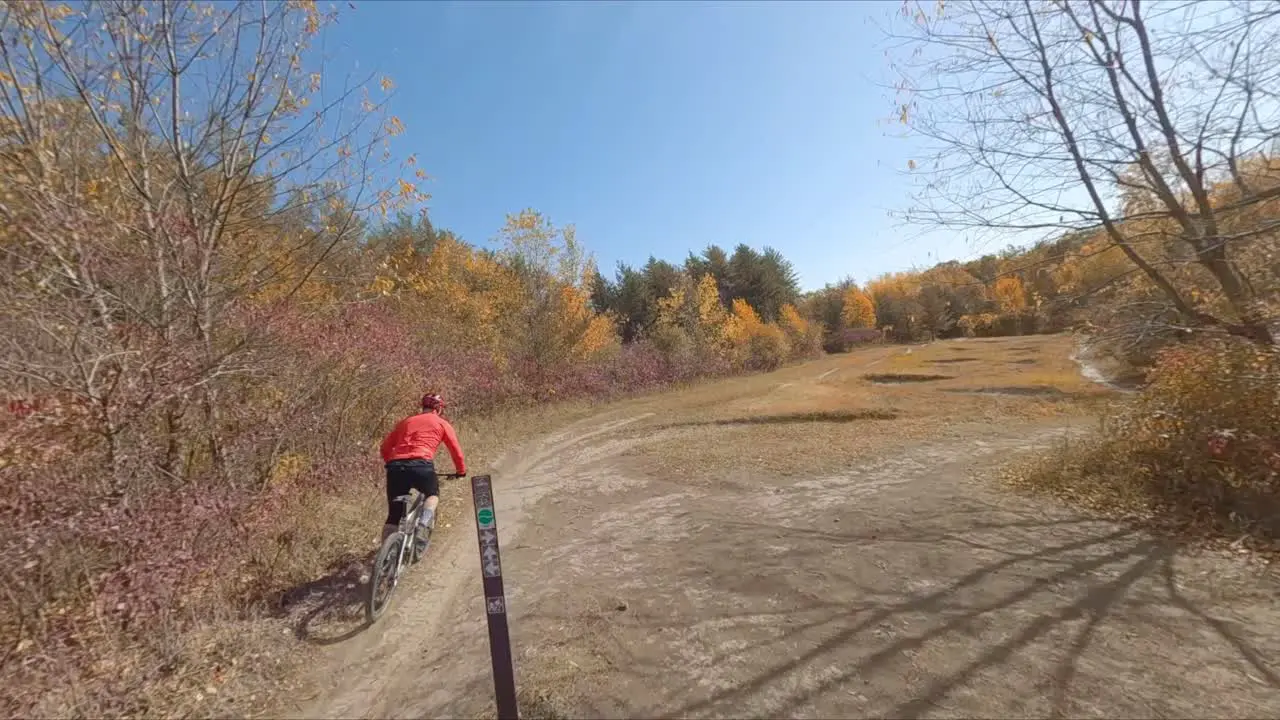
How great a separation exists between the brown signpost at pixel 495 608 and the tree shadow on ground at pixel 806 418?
1216cm

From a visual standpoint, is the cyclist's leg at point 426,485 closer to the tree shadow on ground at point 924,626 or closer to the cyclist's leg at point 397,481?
the cyclist's leg at point 397,481

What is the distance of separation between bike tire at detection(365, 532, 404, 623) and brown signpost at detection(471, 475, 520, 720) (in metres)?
2.29

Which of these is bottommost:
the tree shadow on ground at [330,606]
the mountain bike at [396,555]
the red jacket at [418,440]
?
the tree shadow on ground at [330,606]

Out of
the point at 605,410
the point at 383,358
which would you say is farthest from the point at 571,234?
the point at 383,358

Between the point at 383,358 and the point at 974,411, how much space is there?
1522cm

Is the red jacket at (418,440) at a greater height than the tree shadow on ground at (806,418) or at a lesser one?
greater

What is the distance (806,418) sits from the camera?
1466 centimetres

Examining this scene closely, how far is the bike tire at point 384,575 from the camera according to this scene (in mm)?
4555

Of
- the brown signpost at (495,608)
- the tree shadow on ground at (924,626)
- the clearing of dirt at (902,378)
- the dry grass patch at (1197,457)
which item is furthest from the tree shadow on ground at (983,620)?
the clearing of dirt at (902,378)

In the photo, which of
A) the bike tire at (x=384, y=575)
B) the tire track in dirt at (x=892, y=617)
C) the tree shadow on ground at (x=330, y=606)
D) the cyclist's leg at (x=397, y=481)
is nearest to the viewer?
the tire track in dirt at (x=892, y=617)

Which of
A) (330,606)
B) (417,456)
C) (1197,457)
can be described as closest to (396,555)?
(330,606)

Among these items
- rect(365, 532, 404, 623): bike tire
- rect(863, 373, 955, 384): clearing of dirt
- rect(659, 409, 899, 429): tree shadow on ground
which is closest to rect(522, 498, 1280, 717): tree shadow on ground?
rect(365, 532, 404, 623): bike tire

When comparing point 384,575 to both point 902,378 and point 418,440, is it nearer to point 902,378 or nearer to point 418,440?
point 418,440

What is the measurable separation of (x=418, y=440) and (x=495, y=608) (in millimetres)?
3013
